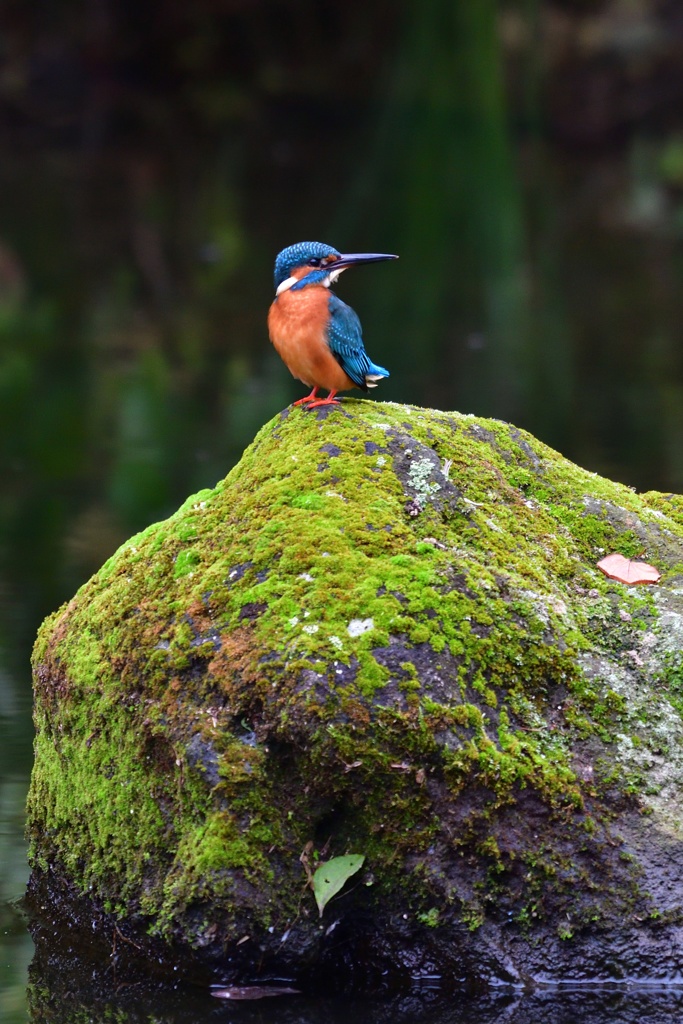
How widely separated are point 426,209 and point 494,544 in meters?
17.1

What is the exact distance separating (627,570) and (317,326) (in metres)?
1.13

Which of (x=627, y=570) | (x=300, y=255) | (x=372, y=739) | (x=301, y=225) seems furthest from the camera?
(x=301, y=225)

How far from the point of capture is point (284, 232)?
1786cm

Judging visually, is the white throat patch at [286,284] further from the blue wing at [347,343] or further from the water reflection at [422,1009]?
the water reflection at [422,1009]

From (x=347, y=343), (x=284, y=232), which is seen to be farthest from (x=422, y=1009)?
(x=284, y=232)

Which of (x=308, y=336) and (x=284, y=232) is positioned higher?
(x=308, y=336)

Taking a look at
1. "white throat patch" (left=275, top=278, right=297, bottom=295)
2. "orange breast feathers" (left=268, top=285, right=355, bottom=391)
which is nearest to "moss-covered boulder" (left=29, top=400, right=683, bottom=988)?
"orange breast feathers" (left=268, top=285, right=355, bottom=391)

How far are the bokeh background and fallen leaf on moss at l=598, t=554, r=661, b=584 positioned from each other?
6.42ft

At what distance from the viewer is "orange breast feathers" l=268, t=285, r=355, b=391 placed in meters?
4.05

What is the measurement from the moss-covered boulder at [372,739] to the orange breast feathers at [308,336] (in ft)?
0.48

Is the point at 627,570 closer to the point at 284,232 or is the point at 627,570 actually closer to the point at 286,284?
the point at 286,284

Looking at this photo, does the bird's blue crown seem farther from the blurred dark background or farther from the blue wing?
the blurred dark background

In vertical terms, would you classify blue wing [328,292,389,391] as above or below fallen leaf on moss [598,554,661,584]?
above

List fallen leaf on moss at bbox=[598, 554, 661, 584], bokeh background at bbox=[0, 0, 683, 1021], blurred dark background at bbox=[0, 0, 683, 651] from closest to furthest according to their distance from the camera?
fallen leaf on moss at bbox=[598, 554, 661, 584], bokeh background at bbox=[0, 0, 683, 1021], blurred dark background at bbox=[0, 0, 683, 651]
